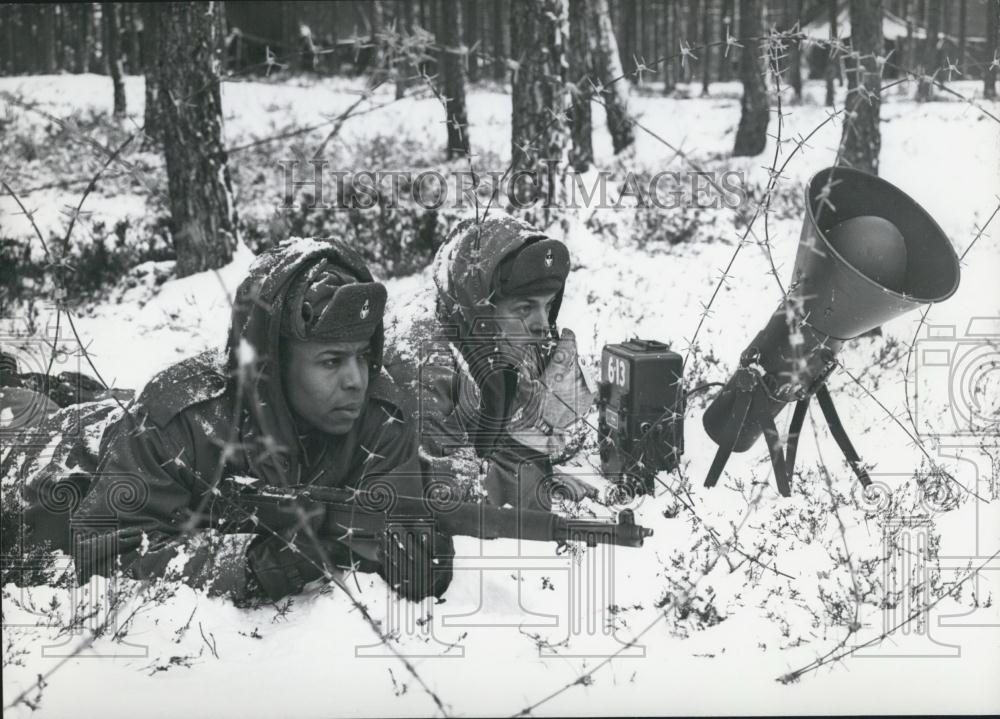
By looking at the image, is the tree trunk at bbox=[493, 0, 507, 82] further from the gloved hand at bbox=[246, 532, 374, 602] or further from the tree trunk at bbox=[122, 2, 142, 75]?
the gloved hand at bbox=[246, 532, 374, 602]

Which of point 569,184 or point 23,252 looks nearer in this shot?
point 23,252

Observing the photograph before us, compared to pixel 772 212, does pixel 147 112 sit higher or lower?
higher

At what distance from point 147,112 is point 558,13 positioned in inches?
80.7

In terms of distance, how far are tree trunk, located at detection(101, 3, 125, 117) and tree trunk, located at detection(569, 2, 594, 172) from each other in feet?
6.94

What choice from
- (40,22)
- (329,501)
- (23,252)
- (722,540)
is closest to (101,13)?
(40,22)

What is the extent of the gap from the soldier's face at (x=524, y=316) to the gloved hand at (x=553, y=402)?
0.15 metres

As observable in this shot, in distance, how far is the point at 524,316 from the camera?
12.4ft

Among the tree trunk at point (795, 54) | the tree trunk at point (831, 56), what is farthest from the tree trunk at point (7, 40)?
the tree trunk at point (831, 56)

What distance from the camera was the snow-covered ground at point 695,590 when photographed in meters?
3.27

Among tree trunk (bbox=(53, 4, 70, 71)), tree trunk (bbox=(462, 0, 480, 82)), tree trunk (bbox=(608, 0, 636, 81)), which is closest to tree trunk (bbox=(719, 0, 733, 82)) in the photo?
tree trunk (bbox=(608, 0, 636, 81))

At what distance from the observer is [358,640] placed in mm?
3266

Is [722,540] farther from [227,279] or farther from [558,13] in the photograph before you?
[558,13]

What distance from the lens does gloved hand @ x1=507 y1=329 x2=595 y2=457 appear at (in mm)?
3877

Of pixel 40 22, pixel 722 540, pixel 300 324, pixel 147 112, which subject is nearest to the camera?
pixel 300 324
